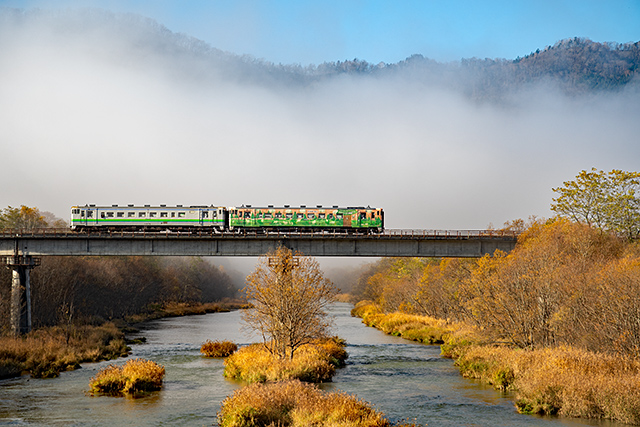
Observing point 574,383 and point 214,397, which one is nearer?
point 574,383

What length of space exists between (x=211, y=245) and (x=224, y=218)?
1335 cm

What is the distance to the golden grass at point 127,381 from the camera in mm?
32000

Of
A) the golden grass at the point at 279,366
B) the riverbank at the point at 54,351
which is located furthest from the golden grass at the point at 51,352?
the golden grass at the point at 279,366

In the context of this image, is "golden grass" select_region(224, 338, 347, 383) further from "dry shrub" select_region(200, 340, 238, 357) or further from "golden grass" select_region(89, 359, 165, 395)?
"dry shrub" select_region(200, 340, 238, 357)

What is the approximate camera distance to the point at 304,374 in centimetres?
3538

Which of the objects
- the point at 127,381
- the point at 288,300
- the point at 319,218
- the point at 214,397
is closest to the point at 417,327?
the point at 319,218

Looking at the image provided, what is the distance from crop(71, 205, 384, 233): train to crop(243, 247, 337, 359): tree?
30.2 metres

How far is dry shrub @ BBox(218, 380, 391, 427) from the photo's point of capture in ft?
73.0

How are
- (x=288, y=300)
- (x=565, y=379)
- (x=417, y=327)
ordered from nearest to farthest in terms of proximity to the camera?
(x=565, y=379) < (x=288, y=300) < (x=417, y=327)

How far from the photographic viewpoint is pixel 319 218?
69.6 metres

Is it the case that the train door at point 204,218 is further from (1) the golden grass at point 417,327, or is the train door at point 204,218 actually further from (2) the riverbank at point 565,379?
(2) the riverbank at point 565,379

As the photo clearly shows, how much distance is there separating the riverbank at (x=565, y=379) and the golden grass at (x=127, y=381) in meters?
20.3

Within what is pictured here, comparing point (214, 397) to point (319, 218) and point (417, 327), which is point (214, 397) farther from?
point (417, 327)

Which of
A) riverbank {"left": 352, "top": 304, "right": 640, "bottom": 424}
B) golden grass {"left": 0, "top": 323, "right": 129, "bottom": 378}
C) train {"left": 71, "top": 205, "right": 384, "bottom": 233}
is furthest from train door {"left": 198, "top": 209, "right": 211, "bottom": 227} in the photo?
riverbank {"left": 352, "top": 304, "right": 640, "bottom": 424}
